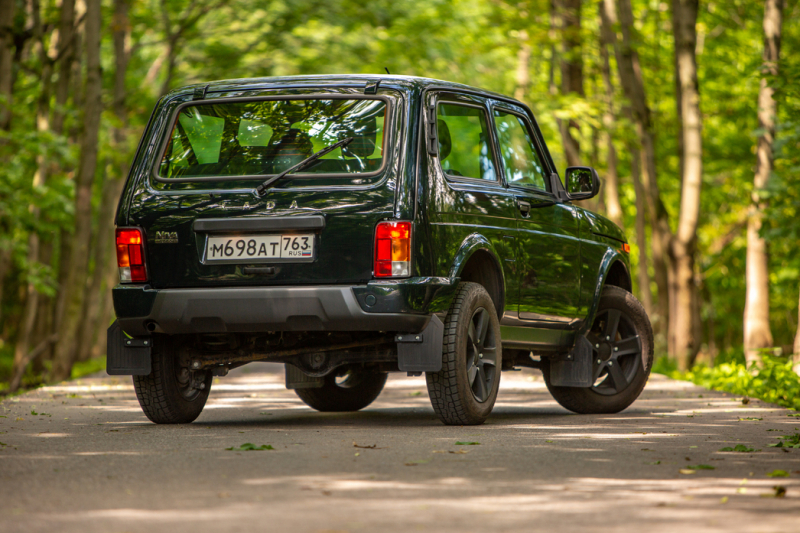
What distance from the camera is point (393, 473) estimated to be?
545cm

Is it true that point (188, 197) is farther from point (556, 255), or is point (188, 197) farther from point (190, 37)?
point (190, 37)

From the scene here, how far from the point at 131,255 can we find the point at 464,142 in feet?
7.37

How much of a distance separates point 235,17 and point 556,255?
17.4 metres

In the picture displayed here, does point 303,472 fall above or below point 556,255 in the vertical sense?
below

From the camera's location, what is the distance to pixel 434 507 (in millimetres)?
4598

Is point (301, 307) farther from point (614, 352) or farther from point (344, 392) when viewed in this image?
point (614, 352)

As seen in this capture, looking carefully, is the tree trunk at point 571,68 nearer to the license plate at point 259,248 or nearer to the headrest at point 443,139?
the headrest at point 443,139

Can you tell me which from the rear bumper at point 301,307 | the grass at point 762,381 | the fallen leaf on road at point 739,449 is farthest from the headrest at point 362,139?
the grass at point 762,381

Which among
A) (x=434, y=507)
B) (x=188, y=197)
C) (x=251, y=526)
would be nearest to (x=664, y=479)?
(x=434, y=507)

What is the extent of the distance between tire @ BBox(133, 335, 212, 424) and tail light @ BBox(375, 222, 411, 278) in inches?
65.3

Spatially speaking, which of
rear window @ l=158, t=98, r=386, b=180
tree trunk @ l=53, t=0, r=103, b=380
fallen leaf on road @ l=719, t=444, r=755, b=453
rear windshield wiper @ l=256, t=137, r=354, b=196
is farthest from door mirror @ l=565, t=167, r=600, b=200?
tree trunk @ l=53, t=0, r=103, b=380

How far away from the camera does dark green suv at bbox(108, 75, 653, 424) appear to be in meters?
7.07

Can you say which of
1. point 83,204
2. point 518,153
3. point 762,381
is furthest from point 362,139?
point 83,204

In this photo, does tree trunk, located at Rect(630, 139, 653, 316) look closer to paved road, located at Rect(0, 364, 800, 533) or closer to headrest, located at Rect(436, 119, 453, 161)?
paved road, located at Rect(0, 364, 800, 533)
